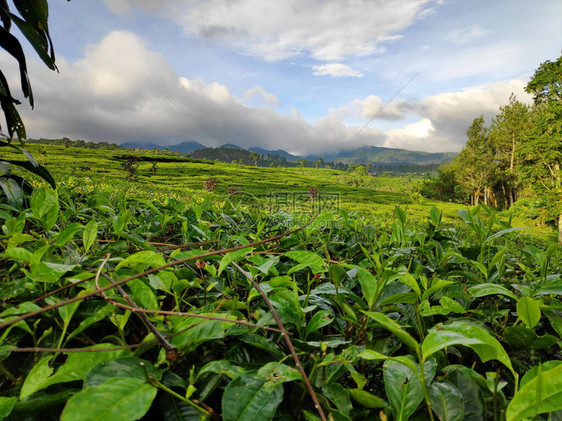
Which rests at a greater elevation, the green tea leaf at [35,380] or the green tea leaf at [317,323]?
the green tea leaf at [35,380]

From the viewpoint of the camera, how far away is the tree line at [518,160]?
1493 centimetres

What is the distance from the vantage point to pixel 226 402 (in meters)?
0.36

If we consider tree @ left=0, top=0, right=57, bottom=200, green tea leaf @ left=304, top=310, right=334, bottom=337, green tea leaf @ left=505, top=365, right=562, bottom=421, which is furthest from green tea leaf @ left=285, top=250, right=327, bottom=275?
tree @ left=0, top=0, right=57, bottom=200

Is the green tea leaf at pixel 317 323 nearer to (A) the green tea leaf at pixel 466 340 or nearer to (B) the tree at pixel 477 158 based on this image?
(A) the green tea leaf at pixel 466 340

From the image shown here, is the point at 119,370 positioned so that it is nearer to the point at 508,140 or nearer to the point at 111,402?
the point at 111,402

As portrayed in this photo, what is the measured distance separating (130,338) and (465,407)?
21.1 inches

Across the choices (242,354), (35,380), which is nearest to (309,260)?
(242,354)

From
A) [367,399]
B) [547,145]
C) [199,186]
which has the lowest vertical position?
[199,186]

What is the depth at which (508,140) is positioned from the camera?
90.0 ft

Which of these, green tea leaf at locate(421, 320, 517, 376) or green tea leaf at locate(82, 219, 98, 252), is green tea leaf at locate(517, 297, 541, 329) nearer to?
green tea leaf at locate(421, 320, 517, 376)

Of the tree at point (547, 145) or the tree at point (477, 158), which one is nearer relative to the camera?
the tree at point (547, 145)

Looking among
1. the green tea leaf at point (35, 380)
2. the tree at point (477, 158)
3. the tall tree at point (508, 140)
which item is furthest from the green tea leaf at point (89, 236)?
the tree at point (477, 158)

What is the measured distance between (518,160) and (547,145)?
40.8 ft

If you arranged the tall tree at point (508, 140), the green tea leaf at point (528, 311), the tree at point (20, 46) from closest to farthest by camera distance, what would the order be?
the green tea leaf at point (528, 311) < the tree at point (20, 46) < the tall tree at point (508, 140)
